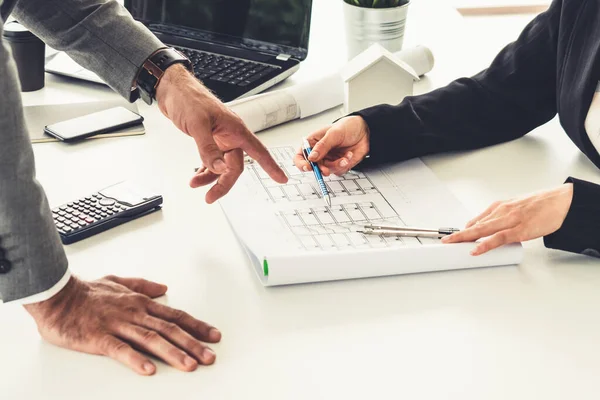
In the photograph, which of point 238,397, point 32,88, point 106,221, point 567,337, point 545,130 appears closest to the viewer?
point 238,397

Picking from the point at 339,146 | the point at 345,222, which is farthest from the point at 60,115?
the point at 345,222

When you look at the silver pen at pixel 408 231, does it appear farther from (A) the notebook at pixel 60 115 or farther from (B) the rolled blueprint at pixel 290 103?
(A) the notebook at pixel 60 115

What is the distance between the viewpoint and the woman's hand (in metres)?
1.02

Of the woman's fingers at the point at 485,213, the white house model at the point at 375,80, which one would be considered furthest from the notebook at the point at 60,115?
the woman's fingers at the point at 485,213

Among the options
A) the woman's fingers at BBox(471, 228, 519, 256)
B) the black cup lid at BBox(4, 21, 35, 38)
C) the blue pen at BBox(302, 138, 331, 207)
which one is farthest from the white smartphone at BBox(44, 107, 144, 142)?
the woman's fingers at BBox(471, 228, 519, 256)

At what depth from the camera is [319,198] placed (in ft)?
3.77

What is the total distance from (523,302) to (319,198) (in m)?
0.34

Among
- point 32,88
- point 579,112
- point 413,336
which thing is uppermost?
point 579,112

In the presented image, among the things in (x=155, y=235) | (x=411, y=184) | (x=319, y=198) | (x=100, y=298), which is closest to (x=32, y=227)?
(x=100, y=298)

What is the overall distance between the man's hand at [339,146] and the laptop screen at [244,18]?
41 cm

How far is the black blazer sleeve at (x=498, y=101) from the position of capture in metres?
1.34

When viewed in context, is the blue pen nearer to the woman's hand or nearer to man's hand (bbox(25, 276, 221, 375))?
the woman's hand

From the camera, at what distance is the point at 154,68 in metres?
1.21

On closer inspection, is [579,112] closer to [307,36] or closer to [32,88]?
[307,36]
